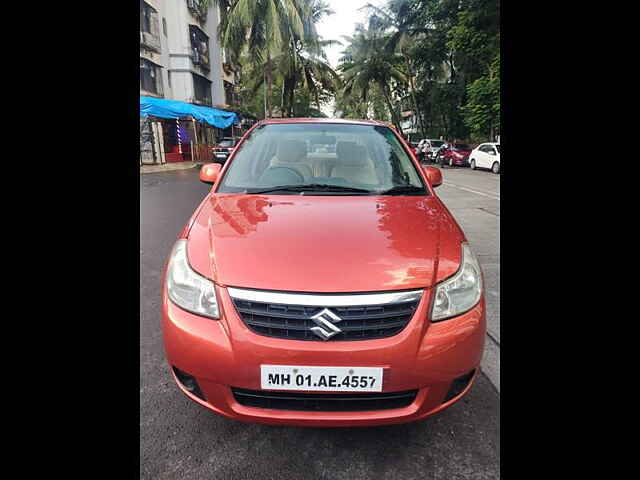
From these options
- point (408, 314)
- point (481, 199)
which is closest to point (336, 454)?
point (408, 314)

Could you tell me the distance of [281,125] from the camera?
9.81ft

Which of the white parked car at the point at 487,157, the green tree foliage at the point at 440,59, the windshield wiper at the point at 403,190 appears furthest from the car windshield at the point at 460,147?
the windshield wiper at the point at 403,190

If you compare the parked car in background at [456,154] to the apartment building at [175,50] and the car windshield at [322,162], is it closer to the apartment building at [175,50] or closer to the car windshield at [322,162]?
the apartment building at [175,50]

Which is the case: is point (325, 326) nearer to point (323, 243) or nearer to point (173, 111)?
point (323, 243)

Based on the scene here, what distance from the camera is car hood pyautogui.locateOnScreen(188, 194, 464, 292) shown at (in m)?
1.49

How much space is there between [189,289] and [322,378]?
2.16 ft

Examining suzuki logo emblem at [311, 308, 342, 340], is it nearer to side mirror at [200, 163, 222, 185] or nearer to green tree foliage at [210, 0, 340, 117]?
side mirror at [200, 163, 222, 185]

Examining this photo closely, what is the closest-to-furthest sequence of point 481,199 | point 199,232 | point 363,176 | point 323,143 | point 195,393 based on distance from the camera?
point 195,393, point 199,232, point 363,176, point 323,143, point 481,199

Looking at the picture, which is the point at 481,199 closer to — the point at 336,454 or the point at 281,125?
the point at 281,125

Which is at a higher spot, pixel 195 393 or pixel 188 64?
pixel 188 64

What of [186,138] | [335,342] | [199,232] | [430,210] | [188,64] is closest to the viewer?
[335,342]

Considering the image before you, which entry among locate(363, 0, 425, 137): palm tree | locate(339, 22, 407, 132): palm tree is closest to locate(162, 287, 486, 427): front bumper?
locate(363, 0, 425, 137): palm tree

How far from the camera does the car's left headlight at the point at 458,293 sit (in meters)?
1.52
